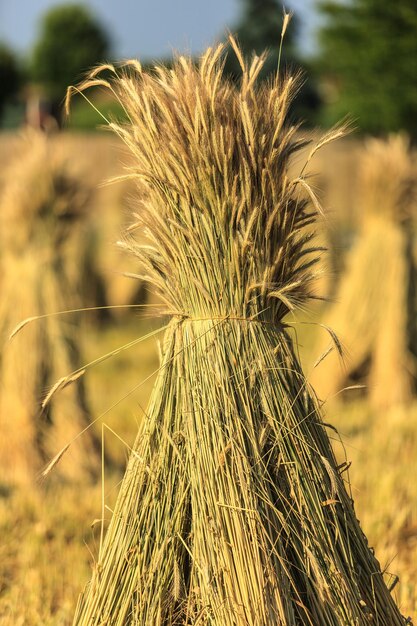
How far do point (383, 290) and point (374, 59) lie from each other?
11.8m

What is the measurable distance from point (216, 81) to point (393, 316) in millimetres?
7484

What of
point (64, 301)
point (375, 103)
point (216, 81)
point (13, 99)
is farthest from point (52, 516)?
point (13, 99)

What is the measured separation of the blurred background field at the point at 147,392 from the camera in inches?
174

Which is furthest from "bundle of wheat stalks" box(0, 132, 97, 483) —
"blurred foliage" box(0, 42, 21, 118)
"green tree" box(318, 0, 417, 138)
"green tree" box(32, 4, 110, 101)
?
"green tree" box(32, 4, 110, 101)

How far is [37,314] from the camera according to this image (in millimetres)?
7340

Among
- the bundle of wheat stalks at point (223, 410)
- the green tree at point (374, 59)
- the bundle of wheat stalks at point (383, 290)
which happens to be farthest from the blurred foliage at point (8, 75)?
the bundle of wheat stalks at point (223, 410)

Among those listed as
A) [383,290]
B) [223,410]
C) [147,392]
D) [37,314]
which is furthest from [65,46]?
[223,410]

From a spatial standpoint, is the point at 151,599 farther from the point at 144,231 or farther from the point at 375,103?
the point at 375,103

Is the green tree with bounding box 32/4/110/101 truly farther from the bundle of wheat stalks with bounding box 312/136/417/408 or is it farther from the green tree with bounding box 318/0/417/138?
the bundle of wheat stalks with bounding box 312/136/417/408

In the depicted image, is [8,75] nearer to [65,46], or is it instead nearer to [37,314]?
[65,46]

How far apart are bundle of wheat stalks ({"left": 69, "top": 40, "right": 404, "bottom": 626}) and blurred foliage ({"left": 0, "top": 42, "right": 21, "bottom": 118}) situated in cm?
4022

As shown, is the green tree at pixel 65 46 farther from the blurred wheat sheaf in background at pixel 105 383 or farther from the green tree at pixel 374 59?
the blurred wheat sheaf in background at pixel 105 383

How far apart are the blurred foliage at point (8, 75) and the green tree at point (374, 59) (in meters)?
21.1

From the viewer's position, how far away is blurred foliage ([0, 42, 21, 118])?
42.3 metres
